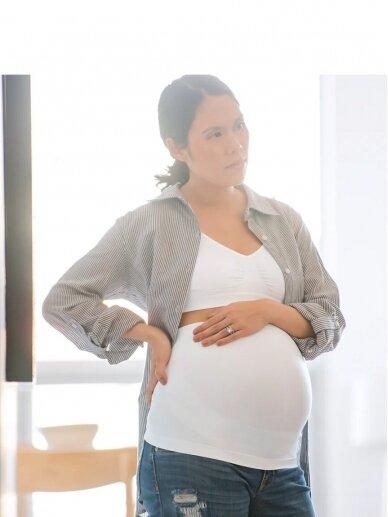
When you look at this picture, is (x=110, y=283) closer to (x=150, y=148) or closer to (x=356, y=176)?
(x=150, y=148)

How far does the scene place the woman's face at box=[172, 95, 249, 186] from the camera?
141 cm

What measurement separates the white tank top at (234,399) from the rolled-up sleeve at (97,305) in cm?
12

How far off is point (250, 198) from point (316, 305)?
26 cm

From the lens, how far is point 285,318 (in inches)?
53.1

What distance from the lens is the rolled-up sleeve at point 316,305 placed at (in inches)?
54.1

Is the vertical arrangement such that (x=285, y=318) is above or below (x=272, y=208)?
below

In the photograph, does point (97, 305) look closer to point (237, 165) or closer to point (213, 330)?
point (213, 330)

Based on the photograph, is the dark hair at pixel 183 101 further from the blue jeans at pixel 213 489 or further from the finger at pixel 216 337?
the blue jeans at pixel 213 489

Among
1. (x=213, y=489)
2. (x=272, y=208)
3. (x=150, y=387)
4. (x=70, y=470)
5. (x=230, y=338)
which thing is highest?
(x=272, y=208)

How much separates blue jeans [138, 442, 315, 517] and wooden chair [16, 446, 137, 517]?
1.49 ft

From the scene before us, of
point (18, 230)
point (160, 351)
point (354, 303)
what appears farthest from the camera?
point (354, 303)

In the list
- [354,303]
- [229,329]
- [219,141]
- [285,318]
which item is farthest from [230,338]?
[354,303]

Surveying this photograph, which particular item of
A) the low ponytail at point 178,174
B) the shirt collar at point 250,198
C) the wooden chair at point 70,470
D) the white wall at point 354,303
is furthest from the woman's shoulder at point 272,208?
the wooden chair at point 70,470

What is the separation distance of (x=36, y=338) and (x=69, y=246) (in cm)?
24
